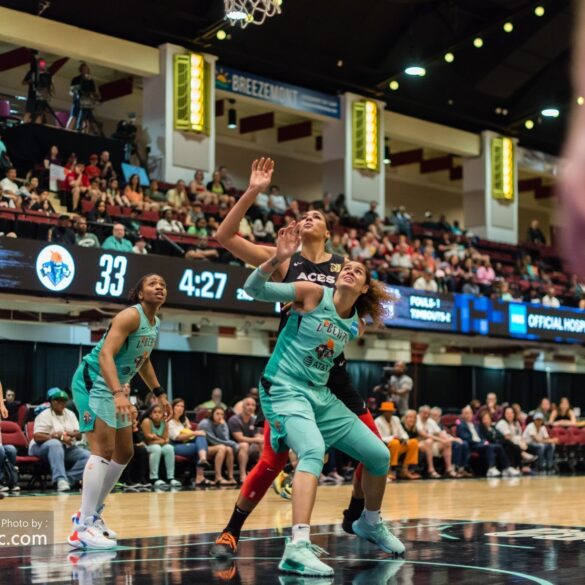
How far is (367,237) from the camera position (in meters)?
24.1

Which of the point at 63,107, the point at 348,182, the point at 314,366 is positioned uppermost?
the point at 63,107

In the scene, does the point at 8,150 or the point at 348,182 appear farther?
the point at 348,182

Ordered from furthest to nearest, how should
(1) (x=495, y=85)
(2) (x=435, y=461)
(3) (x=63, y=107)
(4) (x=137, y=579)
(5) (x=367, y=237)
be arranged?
1. (1) (x=495, y=85)
2. (3) (x=63, y=107)
3. (5) (x=367, y=237)
4. (2) (x=435, y=461)
5. (4) (x=137, y=579)

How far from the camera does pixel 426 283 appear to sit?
23109 millimetres

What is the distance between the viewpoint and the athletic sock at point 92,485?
6387 millimetres

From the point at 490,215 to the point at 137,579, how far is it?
93.2 ft

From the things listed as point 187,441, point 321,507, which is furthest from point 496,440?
point 321,507

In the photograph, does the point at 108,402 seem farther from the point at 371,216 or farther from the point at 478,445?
the point at 371,216

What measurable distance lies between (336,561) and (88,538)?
155 cm

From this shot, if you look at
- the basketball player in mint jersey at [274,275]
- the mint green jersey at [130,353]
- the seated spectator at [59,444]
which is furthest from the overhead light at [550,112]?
the mint green jersey at [130,353]

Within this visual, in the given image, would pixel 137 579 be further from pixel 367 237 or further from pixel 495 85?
pixel 495 85

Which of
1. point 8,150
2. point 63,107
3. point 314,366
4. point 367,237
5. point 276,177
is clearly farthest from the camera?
point 276,177

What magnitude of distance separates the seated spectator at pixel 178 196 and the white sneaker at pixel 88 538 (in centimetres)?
1529

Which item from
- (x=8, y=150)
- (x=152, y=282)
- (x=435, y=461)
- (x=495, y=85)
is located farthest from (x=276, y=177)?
(x=152, y=282)
